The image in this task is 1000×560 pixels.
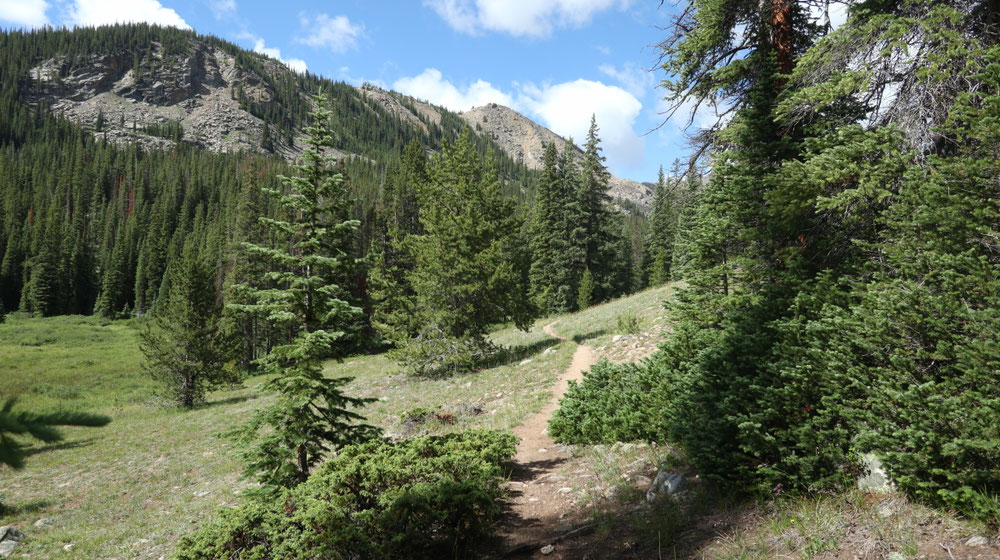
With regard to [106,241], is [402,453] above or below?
below

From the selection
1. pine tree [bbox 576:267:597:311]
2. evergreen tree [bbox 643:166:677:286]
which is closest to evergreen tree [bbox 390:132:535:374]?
pine tree [bbox 576:267:597:311]

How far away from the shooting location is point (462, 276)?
20.0m

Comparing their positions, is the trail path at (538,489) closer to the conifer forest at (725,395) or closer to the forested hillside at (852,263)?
the conifer forest at (725,395)

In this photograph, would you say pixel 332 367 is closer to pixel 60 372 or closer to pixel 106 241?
pixel 60 372

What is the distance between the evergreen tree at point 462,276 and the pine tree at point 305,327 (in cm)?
1080

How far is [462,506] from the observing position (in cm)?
580

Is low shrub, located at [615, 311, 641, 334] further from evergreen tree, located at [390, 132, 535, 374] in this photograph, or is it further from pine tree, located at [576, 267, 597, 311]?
pine tree, located at [576, 267, 597, 311]

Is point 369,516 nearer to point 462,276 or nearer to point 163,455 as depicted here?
point 462,276

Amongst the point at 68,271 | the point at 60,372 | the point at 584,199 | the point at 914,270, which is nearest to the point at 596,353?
the point at 914,270

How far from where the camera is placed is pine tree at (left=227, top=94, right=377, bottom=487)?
796 cm

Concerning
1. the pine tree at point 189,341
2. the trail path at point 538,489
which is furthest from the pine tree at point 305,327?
the pine tree at point 189,341

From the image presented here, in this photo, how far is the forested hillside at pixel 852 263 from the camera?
4086 millimetres

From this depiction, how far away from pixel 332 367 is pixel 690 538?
1378 inches

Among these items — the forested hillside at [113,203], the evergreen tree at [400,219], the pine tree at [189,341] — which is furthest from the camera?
the forested hillside at [113,203]
